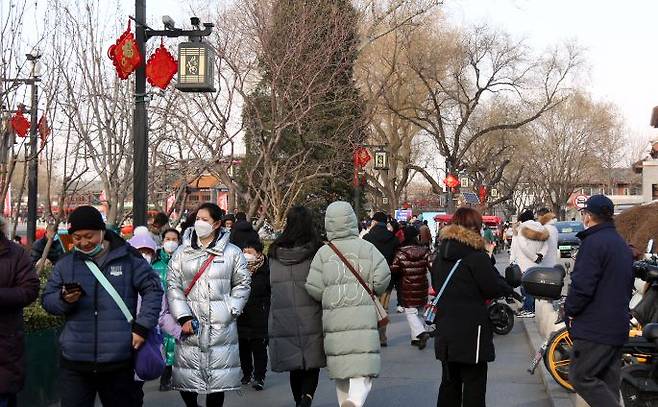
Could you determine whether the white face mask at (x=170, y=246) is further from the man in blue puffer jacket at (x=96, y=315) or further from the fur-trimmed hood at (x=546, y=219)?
the fur-trimmed hood at (x=546, y=219)

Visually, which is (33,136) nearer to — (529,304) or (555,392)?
(555,392)

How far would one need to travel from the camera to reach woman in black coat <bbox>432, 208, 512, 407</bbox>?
20.9ft

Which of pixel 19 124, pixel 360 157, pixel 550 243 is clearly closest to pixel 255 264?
pixel 19 124

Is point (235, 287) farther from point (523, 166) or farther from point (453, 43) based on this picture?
point (523, 166)

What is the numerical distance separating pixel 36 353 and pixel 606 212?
475cm

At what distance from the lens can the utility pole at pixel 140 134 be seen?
35.2ft

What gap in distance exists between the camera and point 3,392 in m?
5.34

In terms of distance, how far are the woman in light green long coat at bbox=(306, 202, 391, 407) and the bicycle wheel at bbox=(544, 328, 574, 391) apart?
255cm

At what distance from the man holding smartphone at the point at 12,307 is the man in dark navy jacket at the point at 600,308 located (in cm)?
346

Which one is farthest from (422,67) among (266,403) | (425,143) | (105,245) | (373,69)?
(105,245)

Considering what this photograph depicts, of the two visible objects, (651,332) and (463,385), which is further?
(463,385)

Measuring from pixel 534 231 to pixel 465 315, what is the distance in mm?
7781

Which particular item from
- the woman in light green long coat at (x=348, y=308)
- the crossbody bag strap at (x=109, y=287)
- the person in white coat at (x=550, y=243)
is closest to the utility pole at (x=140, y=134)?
the woman in light green long coat at (x=348, y=308)

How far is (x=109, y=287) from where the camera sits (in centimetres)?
535
